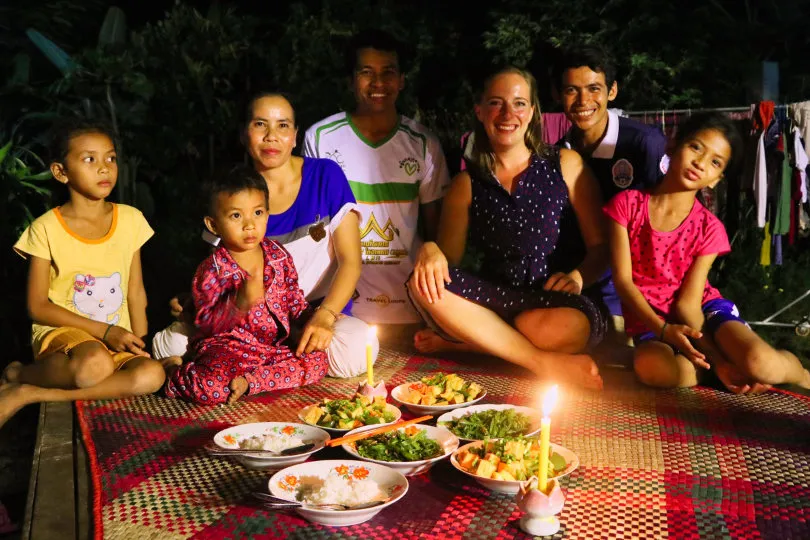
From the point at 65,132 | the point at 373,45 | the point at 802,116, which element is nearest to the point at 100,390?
the point at 65,132

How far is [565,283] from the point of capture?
11.1 ft

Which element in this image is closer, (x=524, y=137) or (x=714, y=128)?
(x=714, y=128)

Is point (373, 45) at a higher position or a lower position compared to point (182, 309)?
higher

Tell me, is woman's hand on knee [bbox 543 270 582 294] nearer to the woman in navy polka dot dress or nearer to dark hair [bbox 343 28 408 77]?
the woman in navy polka dot dress

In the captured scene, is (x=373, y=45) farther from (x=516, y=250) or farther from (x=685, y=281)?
(x=685, y=281)

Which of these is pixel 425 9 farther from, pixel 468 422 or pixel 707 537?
pixel 707 537

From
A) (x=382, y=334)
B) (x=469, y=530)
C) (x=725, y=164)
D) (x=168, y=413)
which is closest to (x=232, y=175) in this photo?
(x=168, y=413)

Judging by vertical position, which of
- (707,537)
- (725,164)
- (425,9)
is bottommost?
(707,537)

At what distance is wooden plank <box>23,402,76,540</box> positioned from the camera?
215cm

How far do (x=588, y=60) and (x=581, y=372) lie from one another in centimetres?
148

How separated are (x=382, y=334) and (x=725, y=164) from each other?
1893 millimetres

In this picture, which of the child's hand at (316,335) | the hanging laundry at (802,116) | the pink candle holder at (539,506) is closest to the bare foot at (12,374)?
the child's hand at (316,335)

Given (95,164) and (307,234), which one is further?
(307,234)

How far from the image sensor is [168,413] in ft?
9.89
